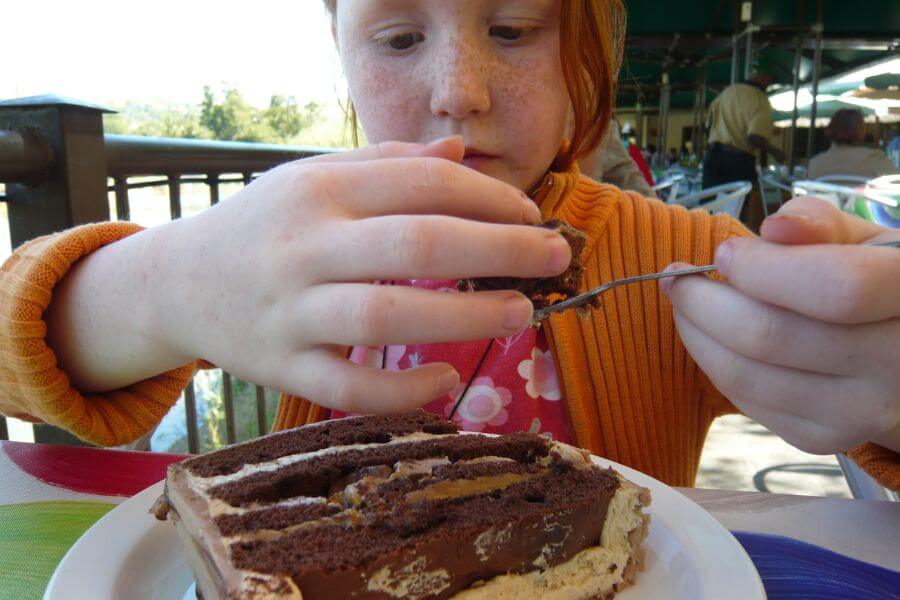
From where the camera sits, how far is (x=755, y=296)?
0.60 m

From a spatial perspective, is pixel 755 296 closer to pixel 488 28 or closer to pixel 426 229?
pixel 426 229

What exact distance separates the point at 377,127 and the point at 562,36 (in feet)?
1.04

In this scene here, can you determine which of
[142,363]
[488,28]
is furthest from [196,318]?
[488,28]

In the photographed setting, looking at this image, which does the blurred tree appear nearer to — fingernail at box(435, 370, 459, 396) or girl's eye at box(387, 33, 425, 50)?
girl's eye at box(387, 33, 425, 50)

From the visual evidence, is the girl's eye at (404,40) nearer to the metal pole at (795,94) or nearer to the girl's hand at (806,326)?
the girl's hand at (806,326)

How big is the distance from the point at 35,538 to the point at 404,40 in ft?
2.55

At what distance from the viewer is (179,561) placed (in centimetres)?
63

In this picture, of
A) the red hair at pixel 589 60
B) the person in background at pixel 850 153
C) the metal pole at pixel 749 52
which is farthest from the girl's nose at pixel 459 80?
the metal pole at pixel 749 52

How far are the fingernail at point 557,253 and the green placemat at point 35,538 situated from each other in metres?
0.53

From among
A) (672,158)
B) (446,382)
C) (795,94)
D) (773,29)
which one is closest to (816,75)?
(795,94)

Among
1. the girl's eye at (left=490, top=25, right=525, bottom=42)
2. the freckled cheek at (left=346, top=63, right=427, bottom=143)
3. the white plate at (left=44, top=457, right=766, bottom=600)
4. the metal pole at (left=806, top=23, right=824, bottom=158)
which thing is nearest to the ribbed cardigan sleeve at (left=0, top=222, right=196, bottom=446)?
the white plate at (left=44, top=457, right=766, bottom=600)

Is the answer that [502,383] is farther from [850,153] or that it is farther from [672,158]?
[672,158]

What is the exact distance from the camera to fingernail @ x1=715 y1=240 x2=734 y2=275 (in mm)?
607

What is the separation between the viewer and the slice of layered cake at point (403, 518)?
20.6 inches
